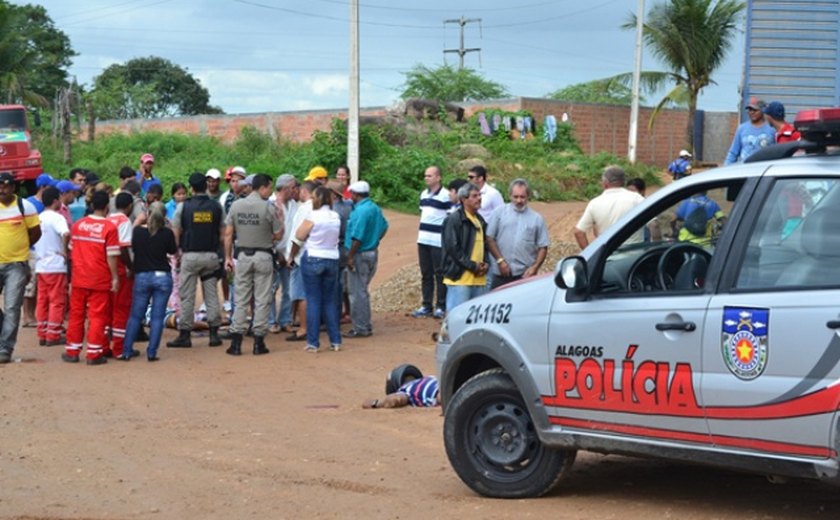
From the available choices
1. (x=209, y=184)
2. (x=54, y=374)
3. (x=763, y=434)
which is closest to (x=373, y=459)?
(x=763, y=434)

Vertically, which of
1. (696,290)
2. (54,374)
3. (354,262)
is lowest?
(54,374)

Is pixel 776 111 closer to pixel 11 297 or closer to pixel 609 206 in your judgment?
pixel 609 206

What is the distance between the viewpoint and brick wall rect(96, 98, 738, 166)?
133ft

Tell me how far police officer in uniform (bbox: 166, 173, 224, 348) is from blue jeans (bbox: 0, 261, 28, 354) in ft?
5.92

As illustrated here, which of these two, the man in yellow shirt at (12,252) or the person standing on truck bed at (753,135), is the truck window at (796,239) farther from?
the man in yellow shirt at (12,252)

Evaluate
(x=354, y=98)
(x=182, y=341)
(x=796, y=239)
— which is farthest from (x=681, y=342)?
(x=354, y=98)

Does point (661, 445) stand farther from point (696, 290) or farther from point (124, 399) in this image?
point (124, 399)

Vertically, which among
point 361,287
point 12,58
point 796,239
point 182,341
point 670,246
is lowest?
point 182,341

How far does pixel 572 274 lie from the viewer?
7062 millimetres

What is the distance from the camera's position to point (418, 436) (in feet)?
32.2

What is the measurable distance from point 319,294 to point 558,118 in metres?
27.4

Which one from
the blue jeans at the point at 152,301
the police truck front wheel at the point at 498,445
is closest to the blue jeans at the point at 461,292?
the blue jeans at the point at 152,301

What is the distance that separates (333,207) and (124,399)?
458 centimetres

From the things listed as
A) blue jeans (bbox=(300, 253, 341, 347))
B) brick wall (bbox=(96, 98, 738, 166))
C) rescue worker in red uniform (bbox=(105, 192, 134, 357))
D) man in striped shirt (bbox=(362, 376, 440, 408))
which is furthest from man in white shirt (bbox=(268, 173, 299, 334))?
brick wall (bbox=(96, 98, 738, 166))
